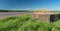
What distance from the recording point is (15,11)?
1.56 meters

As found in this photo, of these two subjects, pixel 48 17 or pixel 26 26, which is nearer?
pixel 26 26

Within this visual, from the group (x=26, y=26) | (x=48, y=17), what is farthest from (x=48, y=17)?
(x=26, y=26)

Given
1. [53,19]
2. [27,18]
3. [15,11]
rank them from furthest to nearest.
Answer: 1. [15,11]
2. [53,19]
3. [27,18]

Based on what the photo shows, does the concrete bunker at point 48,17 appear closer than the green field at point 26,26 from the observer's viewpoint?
No

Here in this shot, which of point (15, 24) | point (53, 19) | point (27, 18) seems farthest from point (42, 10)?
point (15, 24)

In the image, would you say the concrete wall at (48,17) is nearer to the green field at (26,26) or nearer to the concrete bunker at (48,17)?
the concrete bunker at (48,17)

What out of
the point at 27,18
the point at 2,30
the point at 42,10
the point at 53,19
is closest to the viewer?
the point at 2,30

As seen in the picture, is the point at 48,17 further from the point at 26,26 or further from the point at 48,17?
the point at 26,26

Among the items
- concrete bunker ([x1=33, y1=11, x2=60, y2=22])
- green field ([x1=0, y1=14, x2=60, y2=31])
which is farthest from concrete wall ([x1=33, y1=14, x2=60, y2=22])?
green field ([x1=0, y1=14, x2=60, y2=31])

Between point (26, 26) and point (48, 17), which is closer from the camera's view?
point (26, 26)

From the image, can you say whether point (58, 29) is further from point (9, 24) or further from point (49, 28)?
point (9, 24)

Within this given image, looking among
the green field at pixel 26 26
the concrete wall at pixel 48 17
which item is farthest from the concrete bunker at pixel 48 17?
the green field at pixel 26 26

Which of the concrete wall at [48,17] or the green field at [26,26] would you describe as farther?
the concrete wall at [48,17]

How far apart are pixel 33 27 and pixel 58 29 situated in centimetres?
17
